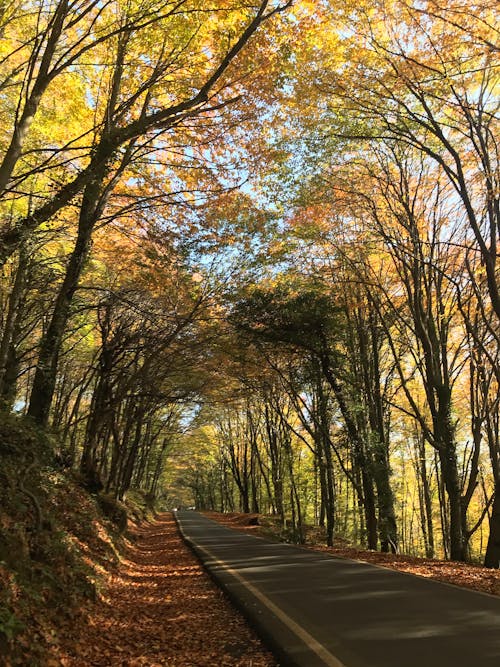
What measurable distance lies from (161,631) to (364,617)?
264 cm

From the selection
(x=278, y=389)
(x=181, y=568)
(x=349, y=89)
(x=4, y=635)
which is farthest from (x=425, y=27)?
(x=278, y=389)

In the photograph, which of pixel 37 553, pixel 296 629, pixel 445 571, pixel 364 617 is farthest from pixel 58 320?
pixel 445 571

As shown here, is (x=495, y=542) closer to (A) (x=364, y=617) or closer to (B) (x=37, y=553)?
(A) (x=364, y=617)

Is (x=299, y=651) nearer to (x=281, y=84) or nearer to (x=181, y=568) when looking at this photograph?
(x=181, y=568)

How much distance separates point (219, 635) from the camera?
567 centimetres

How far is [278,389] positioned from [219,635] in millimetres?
16702

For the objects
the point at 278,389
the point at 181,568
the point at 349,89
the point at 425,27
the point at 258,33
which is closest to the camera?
the point at 258,33

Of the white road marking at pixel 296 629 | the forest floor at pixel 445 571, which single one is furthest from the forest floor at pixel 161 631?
the forest floor at pixel 445 571

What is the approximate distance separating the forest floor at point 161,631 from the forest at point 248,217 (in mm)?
1737

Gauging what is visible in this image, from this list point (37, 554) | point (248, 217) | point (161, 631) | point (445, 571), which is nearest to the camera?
point (161, 631)

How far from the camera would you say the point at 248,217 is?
1412cm

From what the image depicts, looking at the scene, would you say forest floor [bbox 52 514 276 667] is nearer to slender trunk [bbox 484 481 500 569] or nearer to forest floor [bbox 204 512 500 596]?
forest floor [bbox 204 512 500 596]

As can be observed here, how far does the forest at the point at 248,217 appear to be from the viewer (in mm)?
7480

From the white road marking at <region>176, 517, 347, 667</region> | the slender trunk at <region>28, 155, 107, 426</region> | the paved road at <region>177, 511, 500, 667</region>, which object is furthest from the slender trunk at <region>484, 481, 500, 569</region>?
the slender trunk at <region>28, 155, 107, 426</region>
